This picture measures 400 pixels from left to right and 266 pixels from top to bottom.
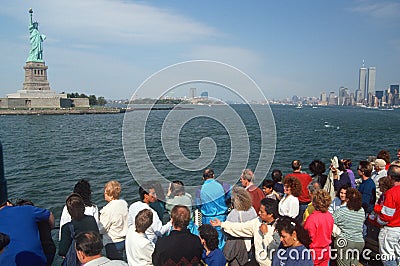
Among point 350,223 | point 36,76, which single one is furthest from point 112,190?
point 36,76

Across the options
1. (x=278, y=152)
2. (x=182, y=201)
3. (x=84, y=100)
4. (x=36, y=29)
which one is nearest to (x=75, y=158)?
(x=278, y=152)

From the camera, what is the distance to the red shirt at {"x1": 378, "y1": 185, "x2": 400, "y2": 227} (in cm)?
438

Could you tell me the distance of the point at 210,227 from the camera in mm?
3852

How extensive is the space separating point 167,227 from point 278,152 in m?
27.6

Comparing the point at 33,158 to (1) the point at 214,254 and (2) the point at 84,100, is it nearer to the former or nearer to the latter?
(1) the point at 214,254

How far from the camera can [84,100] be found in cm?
10756

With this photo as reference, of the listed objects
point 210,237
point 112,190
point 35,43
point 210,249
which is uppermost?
point 35,43

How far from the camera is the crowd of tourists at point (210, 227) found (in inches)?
137

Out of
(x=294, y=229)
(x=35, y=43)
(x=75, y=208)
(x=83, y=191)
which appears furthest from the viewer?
(x=35, y=43)

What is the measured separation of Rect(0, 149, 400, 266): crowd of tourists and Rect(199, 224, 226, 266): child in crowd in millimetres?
10

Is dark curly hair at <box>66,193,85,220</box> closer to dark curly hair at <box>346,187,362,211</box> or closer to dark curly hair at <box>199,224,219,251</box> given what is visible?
dark curly hair at <box>199,224,219,251</box>

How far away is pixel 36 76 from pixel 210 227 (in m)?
93.9

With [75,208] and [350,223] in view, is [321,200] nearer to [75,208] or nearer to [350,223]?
[350,223]

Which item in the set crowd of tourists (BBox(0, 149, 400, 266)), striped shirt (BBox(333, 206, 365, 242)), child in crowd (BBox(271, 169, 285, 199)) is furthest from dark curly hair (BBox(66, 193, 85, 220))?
child in crowd (BBox(271, 169, 285, 199))
